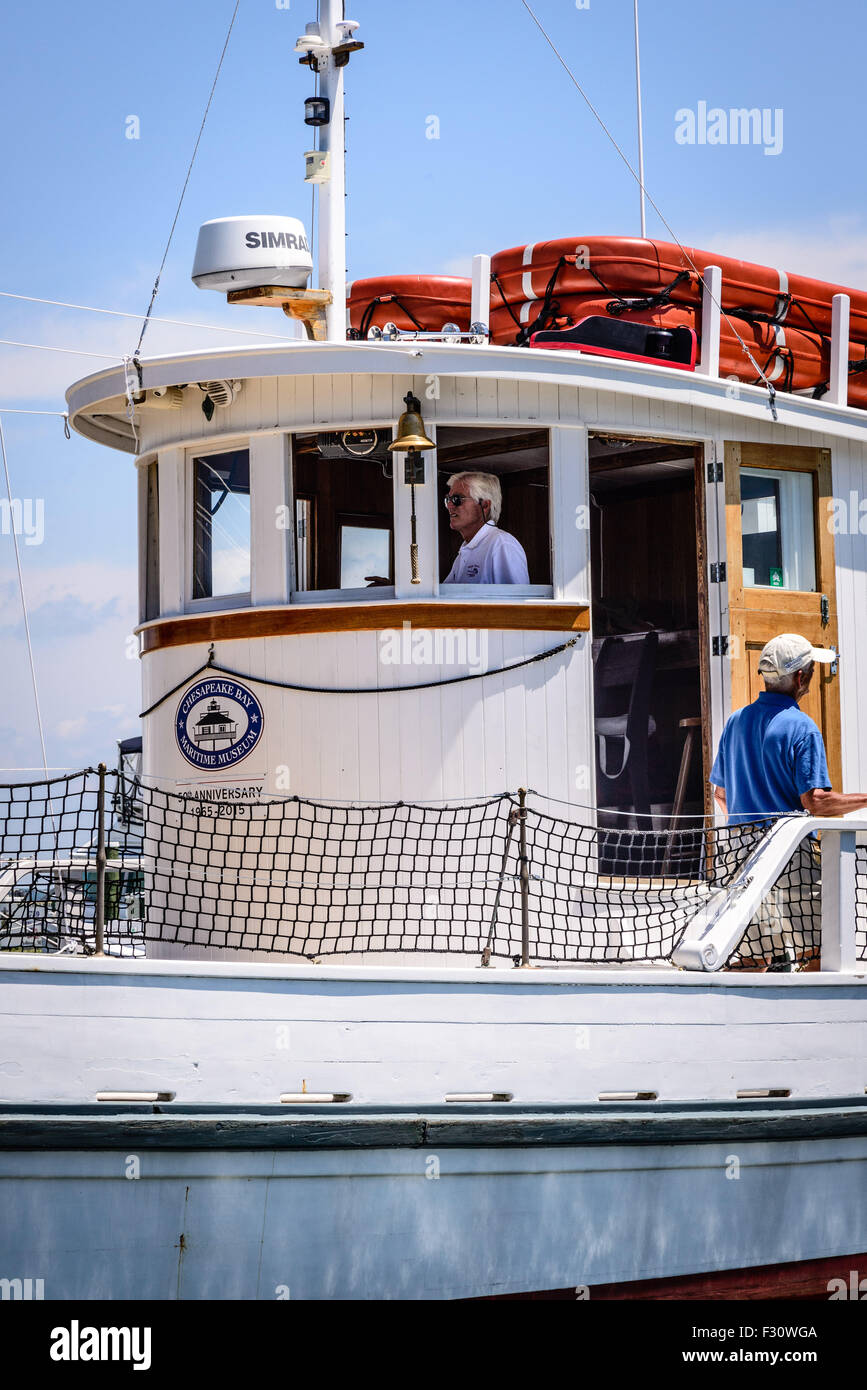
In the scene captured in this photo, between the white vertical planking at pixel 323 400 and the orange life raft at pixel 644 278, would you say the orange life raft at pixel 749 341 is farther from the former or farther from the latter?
the white vertical planking at pixel 323 400

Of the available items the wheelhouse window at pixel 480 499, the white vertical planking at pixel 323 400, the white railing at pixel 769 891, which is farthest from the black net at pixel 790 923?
the white vertical planking at pixel 323 400

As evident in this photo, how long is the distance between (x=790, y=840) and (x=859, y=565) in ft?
7.46

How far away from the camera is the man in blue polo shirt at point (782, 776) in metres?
5.96

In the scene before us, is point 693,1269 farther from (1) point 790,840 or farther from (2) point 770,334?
(2) point 770,334

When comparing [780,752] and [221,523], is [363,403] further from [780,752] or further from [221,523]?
[780,752]

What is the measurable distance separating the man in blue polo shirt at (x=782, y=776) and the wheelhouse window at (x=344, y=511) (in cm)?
169

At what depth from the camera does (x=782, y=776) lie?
238 inches

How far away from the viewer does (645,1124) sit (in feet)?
17.2

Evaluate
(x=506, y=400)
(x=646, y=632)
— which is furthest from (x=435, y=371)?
(x=646, y=632)

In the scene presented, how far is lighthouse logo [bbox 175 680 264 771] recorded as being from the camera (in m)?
6.44

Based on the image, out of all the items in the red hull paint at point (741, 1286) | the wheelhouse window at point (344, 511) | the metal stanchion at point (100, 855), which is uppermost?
the wheelhouse window at point (344, 511)

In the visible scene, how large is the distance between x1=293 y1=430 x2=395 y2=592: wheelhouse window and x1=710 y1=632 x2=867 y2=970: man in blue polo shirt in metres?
1.69

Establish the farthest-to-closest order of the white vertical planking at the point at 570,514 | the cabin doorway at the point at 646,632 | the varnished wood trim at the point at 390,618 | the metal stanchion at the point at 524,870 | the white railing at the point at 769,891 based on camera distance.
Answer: the cabin doorway at the point at 646,632
the white vertical planking at the point at 570,514
the varnished wood trim at the point at 390,618
the white railing at the point at 769,891
the metal stanchion at the point at 524,870

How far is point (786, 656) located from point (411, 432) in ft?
5.83
